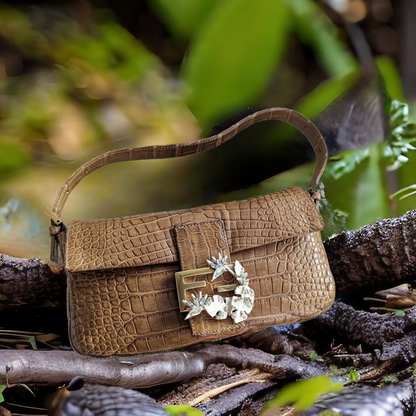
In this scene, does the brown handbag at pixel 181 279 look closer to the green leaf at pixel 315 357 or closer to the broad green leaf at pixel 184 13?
the green leaf at pixel 315 357

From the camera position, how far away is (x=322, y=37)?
1.14 metres

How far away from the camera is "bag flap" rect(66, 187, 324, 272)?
2.61ft

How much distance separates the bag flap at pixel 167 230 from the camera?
797mm

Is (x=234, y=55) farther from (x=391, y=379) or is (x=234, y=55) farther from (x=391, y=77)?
(x=391, y=379)

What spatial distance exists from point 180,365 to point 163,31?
0.76 meters

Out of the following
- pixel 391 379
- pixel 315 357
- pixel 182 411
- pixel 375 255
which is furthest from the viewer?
pixel 375 255

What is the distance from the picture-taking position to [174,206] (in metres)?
1.12

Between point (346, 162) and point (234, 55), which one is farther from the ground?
point (234, 55)

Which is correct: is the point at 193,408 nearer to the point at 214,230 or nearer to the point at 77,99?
the point at 214,230

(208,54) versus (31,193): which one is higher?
(208,54)

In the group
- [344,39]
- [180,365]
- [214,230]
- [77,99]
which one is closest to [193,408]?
[180,365]

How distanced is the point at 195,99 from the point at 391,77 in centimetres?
56

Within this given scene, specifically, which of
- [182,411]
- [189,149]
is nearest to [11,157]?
[189,149]

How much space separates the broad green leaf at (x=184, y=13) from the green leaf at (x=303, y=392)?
0.83m
